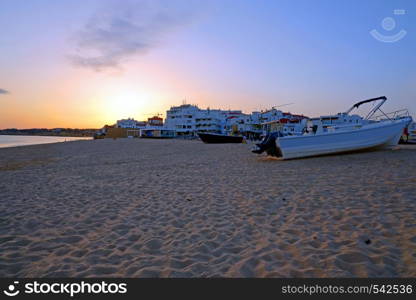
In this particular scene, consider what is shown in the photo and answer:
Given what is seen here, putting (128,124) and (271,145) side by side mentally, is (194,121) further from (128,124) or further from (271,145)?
(271,145)

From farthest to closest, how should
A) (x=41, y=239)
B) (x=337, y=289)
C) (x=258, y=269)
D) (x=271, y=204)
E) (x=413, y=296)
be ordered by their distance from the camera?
(x=271, y=204), (x=41, y=239), (x=258, y=269), (x=337, y=289), (x=413, y=296)

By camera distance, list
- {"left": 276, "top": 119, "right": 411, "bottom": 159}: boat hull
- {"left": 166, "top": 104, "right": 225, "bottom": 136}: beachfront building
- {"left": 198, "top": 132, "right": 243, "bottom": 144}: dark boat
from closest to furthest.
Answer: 1. {"left": 276, "top": 119, "right": 411, "bottom": 159}: boat hull
2. {"left": 198, "top": 132, "right": 243, "bottom": 144}: dark boat
3. {"left": 166, "top": 104, "right": 225, "bottom": 136}: beachfront building

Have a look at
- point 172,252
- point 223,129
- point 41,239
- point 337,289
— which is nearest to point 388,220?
point 337,289

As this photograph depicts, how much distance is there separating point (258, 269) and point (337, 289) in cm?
76

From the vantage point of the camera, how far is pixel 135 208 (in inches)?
196

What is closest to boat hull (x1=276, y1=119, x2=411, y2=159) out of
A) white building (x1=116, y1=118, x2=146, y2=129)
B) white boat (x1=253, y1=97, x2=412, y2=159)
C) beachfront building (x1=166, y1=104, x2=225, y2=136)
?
white boat (x1=253, y1=97, x2=412, y2=159)

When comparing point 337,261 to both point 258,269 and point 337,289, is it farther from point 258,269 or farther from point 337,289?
point 258,269

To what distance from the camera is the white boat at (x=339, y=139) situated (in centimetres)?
1245

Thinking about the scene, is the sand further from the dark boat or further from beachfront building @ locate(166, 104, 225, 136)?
beachfront building @ locate(166, 104, 225, 136)

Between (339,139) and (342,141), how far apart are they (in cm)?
26

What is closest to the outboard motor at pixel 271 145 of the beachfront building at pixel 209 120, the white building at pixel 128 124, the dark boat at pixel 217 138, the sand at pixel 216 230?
the sand at pixel 216 230

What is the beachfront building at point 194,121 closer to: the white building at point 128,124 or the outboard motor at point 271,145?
the white building at point 128,124

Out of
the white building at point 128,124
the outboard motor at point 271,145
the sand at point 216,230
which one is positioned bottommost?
the sand at point 216,230

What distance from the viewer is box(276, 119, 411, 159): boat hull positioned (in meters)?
12.4
